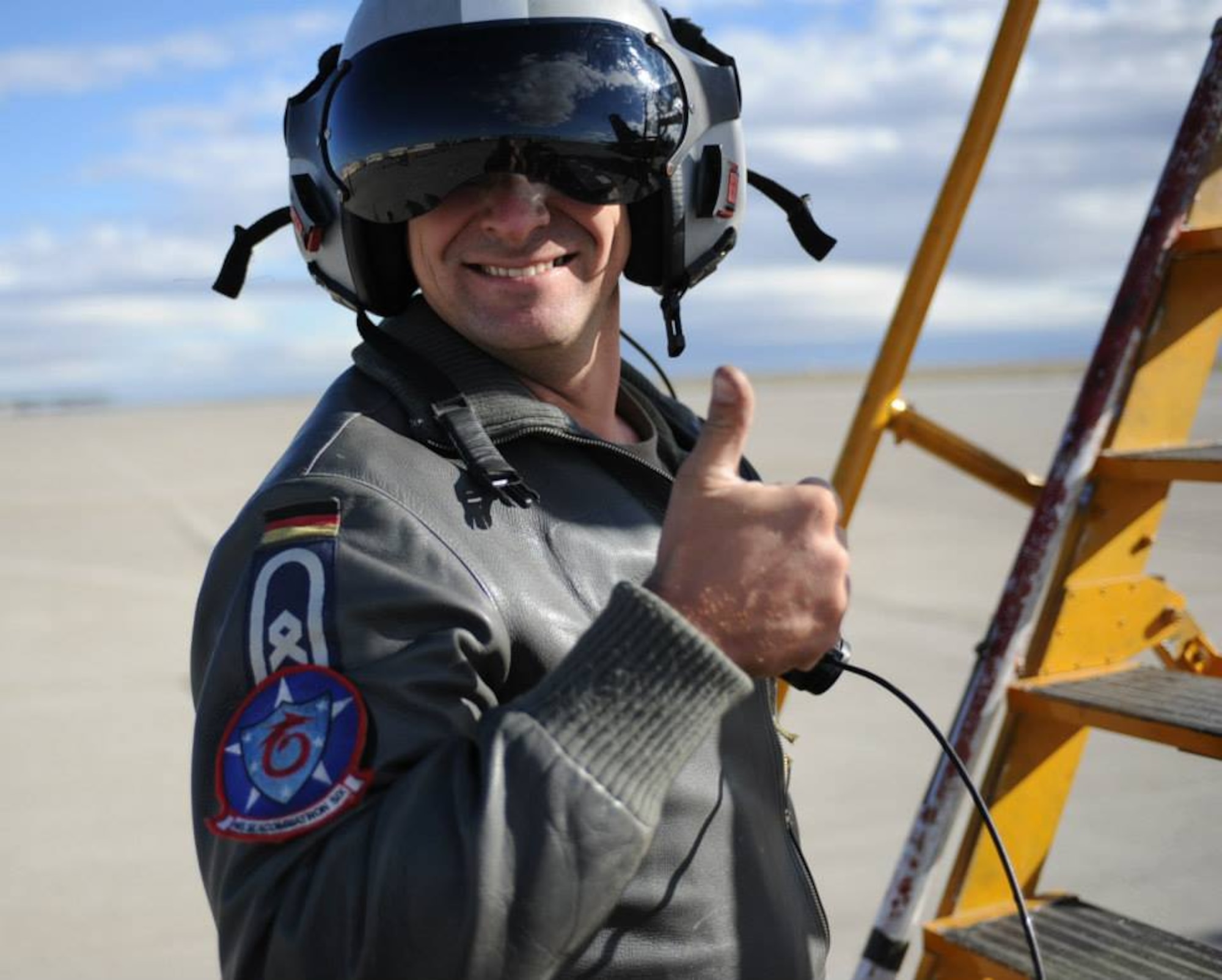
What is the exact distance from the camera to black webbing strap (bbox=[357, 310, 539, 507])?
4.42 ft

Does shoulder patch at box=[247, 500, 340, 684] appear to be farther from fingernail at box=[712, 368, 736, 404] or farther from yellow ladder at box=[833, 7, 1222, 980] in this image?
yellow ladder at box=[833, 7, 1222, 980]

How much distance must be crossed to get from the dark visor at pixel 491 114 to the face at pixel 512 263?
30mm

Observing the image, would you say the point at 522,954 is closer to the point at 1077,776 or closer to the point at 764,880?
the point at 764,880

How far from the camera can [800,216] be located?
203 cm

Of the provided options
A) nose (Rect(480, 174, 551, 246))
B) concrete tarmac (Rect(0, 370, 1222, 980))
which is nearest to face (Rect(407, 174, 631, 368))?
nose (Rect(480, 174, 551, 246))

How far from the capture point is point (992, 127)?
238cm

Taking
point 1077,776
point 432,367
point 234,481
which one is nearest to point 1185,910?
point 1077,776

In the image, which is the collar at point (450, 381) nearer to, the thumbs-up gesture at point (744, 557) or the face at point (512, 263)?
the face at point (512, 263)

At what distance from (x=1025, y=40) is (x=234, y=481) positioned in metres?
10.7

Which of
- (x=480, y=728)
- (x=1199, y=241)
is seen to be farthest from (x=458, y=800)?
(x=1199, y=241)

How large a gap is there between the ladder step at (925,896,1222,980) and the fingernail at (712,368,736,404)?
1.23 meters

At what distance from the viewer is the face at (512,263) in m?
1.50

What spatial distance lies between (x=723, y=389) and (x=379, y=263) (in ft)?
2.33

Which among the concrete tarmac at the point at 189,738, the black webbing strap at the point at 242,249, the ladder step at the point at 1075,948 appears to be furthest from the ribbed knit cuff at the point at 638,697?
the concrete tarmac at the point at 189,738
